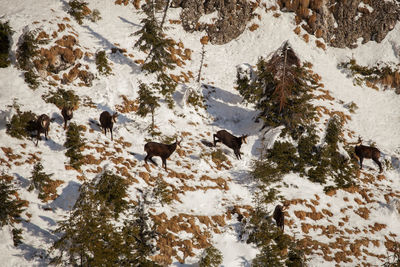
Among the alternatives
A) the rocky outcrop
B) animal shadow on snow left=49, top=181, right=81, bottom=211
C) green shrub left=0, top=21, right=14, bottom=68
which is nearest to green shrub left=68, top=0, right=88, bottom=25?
the rocky outcrop

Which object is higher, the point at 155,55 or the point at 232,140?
the point at 155,55

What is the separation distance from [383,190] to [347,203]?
3.68 metres

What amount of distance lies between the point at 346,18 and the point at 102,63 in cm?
2950

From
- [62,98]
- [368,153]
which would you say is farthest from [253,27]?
[62,98]

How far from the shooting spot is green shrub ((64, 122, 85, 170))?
40.2 ft

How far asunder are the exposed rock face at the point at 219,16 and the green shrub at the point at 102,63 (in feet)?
40.5

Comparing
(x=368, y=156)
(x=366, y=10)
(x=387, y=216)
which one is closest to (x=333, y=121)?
(x=368, y=156)

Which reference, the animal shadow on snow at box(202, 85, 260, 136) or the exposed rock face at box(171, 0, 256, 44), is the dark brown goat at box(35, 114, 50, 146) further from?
the exposed rock face at box(171, 0, 256, 44)

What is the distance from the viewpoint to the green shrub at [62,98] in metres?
15.2

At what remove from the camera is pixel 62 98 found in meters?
15.6

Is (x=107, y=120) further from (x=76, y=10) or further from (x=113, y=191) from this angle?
(x=76, y=10)

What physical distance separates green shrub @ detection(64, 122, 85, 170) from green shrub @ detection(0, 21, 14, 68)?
6.50 m

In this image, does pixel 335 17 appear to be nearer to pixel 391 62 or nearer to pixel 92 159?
pixel 391 62

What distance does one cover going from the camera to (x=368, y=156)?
1934 centimetres
